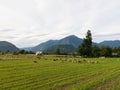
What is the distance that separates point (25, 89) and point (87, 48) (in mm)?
100641

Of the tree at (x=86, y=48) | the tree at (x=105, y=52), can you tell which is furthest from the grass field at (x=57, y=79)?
the tree at (x=105, y=52)

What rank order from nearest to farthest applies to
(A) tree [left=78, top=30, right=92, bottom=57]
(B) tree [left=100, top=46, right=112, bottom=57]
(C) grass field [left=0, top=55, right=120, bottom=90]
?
(C) grass field [left=0, top=55, right=120, bottom=90]
(A) tree [left=78, top=30, right=92, bottom=57]
(B) tree [left=100, top=46, right=112, bottom=57]

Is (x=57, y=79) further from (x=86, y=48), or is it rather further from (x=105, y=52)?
(x=105, y=52)

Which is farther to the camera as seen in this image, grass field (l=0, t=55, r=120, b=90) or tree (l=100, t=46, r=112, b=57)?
tree (l=100, t=46, r=112, b=57)

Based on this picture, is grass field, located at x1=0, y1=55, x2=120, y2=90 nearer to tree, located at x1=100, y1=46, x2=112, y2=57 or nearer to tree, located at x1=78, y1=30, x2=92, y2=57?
tree, located at x1=78, y1=30, x2=92, y2=57

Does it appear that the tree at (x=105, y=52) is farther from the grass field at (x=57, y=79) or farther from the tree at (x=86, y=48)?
the grass field at (x=57, y=79)

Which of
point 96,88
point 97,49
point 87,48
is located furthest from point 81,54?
point 96,88

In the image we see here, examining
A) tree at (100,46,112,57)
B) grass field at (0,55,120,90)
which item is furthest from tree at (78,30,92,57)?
grass field at (0,55,120,90)

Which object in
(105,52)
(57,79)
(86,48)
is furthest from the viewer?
(105,52)

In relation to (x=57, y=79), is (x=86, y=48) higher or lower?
higher

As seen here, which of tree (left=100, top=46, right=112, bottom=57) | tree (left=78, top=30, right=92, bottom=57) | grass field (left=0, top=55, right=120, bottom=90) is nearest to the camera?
grass field (left=0, top=55, right=120, bottom=90)

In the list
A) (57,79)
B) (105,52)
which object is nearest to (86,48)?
(105,52)

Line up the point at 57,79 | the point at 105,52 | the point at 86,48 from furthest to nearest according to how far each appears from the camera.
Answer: the point at 105,52 → the point at 86,48 → the point at 57,79

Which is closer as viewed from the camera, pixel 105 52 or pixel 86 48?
pixel 86 48
